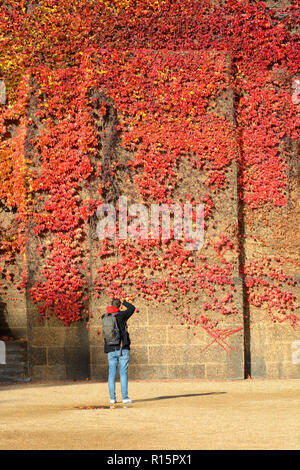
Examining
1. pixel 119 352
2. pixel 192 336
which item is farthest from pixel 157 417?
pixel 192 336

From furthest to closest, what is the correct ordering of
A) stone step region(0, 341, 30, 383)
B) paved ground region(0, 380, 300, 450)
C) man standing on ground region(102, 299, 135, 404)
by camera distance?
stone step region(0, 341, 30, 383), man standing on ground region(102, 299, 135, 404), paved ground region(0, 380, 300, 450)

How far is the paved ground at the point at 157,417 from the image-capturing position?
7.87 metres

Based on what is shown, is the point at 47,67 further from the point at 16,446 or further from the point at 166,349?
the point at 16,446

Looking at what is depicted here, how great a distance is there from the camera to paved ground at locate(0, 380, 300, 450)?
25.8 ft

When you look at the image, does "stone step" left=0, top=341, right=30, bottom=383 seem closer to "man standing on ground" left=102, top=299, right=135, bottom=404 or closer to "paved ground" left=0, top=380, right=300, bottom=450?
"paved ground" left=0, top=380, right=300, bottom=450

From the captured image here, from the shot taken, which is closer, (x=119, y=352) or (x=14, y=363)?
(x=119, y=352)

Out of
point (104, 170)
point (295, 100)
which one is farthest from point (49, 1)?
point (295, 100)

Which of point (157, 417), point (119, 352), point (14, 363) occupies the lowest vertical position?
point (157, 417)

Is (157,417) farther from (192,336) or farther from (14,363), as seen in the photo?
(14,363)

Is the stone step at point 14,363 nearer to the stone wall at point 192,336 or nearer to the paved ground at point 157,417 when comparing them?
the stone wall at point 192,336

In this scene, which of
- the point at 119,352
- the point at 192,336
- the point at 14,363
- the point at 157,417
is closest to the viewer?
the point at 157,417

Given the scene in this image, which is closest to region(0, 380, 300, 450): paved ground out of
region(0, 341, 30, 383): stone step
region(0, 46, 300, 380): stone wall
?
region(0, 46, 300, 380): stone wall

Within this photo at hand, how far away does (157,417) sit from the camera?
32.4 feet

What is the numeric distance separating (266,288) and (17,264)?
19.2 ft
